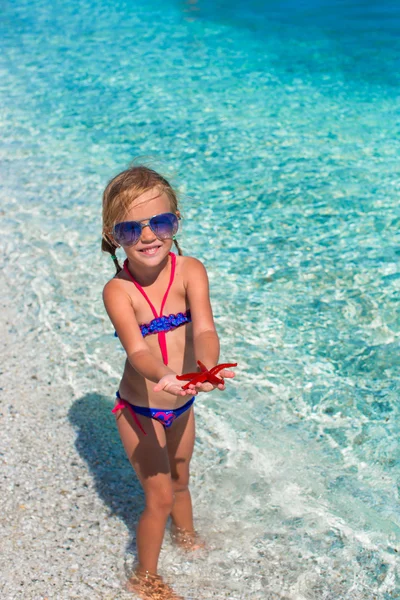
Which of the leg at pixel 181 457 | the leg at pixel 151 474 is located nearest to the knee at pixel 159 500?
the leg at pixel 151 474

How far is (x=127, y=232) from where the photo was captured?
2.52 metres

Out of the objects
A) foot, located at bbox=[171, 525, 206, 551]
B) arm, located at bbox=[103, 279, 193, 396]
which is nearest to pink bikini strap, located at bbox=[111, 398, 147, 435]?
arm, located at bbox=[103, 279, 193, 396]

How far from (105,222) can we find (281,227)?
3.56 metres

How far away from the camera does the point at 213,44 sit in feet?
35.3

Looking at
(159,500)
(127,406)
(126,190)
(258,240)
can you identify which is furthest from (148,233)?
(258,240)

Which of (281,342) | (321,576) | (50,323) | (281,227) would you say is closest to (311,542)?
(321,576)

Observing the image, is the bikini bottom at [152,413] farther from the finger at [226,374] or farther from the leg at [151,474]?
the finger at [226,374]

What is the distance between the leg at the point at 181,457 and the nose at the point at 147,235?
0.78 meters

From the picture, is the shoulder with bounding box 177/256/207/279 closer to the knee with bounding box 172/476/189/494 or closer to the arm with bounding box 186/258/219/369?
the arm with bounding box 186/258/219/369

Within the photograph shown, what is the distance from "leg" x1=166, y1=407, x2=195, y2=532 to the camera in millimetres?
2893

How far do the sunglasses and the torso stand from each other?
0.20m

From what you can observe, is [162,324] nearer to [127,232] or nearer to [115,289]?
[115,289]

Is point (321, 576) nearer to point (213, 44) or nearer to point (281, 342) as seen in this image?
point (281, 342)

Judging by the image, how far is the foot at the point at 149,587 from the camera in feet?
9.23
